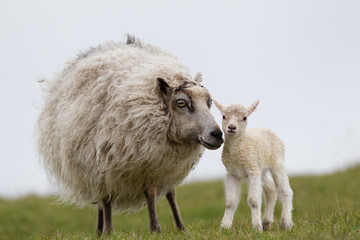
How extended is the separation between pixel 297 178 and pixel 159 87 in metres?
12.1

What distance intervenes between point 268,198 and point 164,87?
1.96m

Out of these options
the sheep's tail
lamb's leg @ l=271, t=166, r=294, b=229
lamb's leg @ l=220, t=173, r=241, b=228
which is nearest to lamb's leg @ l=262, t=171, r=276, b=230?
lamb's leg @ l=271, t=166, r=294, b=229

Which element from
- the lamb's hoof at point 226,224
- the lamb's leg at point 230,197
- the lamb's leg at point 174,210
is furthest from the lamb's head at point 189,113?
the lamb's leg at point 174,210

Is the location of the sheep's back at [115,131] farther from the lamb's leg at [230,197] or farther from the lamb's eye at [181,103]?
the lamb's leg at [230,197]

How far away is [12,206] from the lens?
56.6 feet

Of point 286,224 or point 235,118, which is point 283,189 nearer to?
point 286,224

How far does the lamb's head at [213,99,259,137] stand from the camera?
22.8 ft

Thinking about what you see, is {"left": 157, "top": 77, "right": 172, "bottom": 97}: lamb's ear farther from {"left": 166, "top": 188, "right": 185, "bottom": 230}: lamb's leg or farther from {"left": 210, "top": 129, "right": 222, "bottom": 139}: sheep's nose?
{"left": 166, "top": 188, "right": 185, "bottom": 230}: lamb's leg

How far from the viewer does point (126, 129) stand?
7480 mm

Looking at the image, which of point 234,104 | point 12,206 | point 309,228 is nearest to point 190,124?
point 234,104

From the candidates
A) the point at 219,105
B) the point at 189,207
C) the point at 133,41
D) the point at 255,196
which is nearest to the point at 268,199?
the point at 255,196

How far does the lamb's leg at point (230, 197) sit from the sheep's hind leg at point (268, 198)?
1.57 ft

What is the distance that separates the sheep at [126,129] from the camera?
7.33 meters

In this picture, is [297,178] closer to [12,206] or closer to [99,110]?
[12,206]
